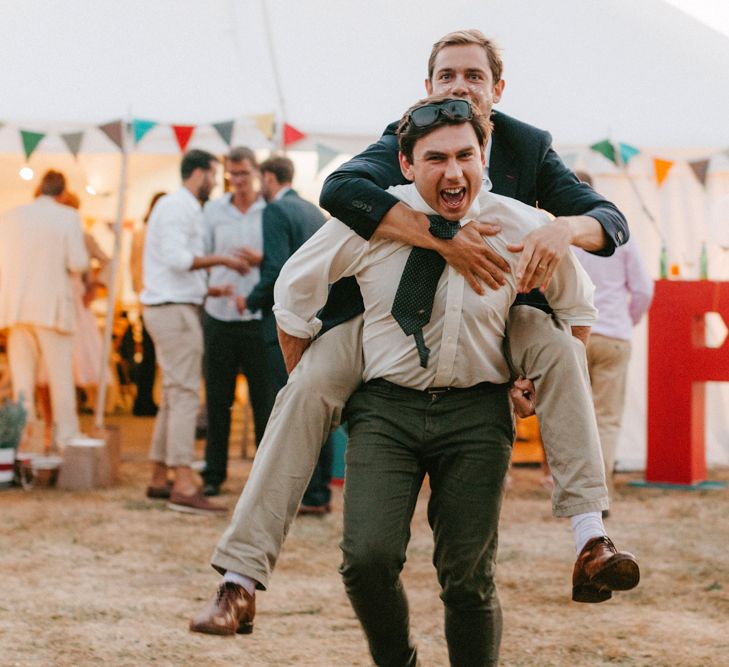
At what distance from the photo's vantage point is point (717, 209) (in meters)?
7.93

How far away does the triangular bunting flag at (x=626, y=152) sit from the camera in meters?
7.99

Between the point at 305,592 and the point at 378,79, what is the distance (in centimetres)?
440

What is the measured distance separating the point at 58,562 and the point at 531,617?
2270 mm

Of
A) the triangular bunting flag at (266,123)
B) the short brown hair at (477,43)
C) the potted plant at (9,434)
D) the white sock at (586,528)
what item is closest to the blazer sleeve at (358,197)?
the short brown hair at (477,43)

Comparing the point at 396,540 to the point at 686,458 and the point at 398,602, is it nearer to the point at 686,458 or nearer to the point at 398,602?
the point at 398,602

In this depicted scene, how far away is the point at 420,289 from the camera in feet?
9.18

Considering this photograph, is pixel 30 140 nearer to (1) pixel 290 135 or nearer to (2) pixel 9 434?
(1) pixel 290 135

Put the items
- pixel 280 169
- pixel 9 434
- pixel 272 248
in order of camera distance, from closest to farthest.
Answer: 1. pixel 272 248
2. pixel 280 169
3. pixel 9 434

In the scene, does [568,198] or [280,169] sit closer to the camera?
[568,198]

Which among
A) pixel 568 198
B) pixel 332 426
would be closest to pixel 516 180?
pixel 568 198

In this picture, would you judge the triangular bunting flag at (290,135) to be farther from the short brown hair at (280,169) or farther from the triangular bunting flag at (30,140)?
the triangular bunting flag at (30,140)

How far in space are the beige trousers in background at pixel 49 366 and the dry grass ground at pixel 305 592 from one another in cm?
86

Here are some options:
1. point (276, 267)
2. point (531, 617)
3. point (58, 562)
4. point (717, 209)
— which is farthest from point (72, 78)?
point (531, 617)

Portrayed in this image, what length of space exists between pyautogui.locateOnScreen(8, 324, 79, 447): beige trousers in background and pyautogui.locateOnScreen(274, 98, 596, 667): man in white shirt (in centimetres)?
522
